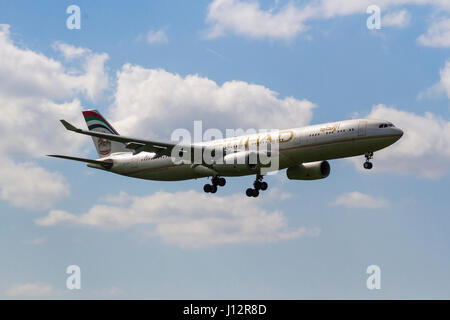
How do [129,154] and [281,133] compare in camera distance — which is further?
[129,154]

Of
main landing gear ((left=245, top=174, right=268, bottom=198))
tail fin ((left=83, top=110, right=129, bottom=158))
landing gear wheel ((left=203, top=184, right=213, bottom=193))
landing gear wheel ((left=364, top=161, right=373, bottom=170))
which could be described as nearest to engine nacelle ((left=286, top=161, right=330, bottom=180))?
main landing gear ((left=245, top=174, right=268, bottom=198))

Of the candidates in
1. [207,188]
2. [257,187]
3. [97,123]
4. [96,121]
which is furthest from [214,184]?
[96,121]

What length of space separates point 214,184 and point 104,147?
50.6ft

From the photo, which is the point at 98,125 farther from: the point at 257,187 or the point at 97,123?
the point at 257,187

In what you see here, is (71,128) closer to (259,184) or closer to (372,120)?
(259,184)

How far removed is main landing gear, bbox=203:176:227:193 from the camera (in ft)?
194

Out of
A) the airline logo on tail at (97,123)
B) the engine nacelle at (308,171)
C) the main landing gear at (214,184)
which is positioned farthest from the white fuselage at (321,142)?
the airline logo on tail at (97,123)

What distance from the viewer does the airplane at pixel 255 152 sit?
52531 mm

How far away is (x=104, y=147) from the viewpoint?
69.4 meters

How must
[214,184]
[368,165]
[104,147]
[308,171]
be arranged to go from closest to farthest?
1. [368,165]
2. [214,184]
3. [308,171]
4. [104,147]

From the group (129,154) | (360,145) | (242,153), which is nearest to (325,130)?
(360,145)

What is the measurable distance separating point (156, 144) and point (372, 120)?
1696cm

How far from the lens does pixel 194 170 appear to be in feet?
196
